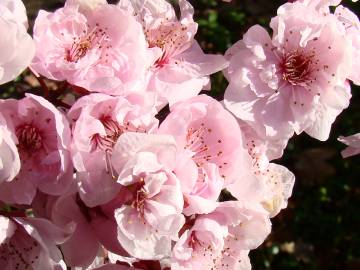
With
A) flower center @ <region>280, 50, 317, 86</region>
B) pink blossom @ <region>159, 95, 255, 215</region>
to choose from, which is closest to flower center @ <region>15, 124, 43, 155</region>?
pink blossom @ <region>159, 95, 255, 215</region>

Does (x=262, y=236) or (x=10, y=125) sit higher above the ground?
(x=10, y=125)

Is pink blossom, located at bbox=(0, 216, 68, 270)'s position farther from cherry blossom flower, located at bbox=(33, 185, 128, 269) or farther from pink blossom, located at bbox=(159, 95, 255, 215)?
pink blossom, located at bbox=(159, 95, 255, 215)

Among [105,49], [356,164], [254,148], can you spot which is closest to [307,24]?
[254,148]

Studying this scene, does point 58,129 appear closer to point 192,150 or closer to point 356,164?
point 192,150

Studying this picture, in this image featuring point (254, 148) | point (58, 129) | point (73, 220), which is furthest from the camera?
point (254, 148)

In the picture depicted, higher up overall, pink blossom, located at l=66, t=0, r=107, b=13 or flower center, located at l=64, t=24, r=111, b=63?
pink blossom, located at l=66, t=0, r=107, b=13

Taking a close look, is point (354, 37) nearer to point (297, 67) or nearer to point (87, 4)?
point (297, 67)

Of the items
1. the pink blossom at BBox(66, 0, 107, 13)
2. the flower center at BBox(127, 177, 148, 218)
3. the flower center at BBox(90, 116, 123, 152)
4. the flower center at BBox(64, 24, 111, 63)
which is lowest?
the flower center at BBox(127, 177, 148, 218)

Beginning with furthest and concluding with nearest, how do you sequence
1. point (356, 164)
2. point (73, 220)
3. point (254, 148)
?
point (356, 164), point (254, 148), point (73, 220)
